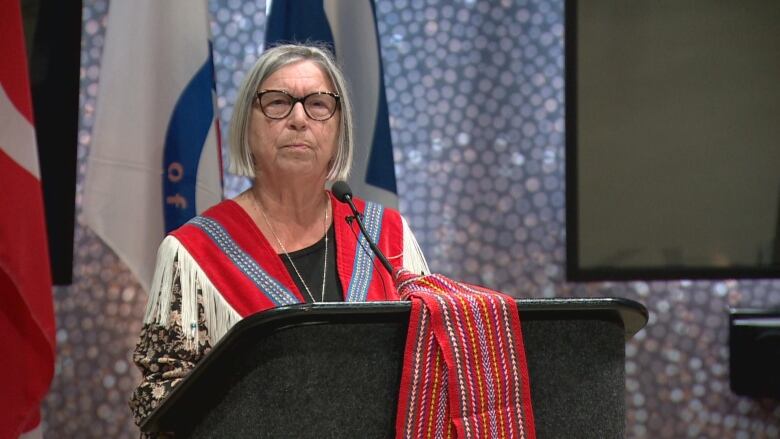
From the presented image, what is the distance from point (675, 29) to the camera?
2.80 metres

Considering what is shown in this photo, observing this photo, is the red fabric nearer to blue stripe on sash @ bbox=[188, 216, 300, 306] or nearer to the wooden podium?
blue stripe on sash @ bbox=[188, 216, 300, 306]

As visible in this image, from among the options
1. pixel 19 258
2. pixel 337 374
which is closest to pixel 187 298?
pixel 337 374

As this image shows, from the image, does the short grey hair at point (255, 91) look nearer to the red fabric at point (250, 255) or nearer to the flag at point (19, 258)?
the red fabric at point (250, 255)

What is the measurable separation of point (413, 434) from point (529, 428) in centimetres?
14

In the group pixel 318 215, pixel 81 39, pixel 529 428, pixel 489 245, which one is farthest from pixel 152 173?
pixel 529 428

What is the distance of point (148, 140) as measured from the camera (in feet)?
8.04

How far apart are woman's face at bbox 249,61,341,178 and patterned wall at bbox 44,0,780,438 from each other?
1.18 meters

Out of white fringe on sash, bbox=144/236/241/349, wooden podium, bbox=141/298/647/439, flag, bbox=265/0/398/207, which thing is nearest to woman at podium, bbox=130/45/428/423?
white fringe on sash, bbox=144/236/241/349

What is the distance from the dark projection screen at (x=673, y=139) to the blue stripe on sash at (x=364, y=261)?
1146mm

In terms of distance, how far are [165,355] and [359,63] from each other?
1427mm

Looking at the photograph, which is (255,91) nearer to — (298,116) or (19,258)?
(298,116)

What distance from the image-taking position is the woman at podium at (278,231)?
1526 mm

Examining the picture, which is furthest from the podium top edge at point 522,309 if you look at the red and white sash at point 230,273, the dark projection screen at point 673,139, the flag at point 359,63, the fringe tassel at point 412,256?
the dark projection screen at point 673,139

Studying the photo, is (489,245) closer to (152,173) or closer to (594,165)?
(594,165)
